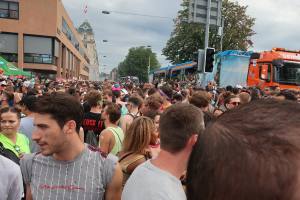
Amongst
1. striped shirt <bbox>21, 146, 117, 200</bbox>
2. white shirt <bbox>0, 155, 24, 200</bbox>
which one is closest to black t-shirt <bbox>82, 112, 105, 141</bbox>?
striped shirt <bbox>21, 146, 117, 200</bbox>

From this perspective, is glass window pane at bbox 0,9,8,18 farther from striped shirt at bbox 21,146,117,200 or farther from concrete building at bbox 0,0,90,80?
striped shirt at bbox 21,146,117,200

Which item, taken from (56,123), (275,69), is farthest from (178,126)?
(275,69)

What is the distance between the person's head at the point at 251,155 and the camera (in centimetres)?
69

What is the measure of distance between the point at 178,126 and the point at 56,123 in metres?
1.01

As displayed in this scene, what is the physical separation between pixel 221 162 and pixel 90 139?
5014mm

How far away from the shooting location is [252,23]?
142ft

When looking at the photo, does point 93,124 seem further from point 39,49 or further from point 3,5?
point 3,5

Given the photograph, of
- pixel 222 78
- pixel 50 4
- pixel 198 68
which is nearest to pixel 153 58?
pixel 50 4

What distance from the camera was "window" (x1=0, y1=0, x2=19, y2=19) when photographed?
1703 inches

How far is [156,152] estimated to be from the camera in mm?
3428

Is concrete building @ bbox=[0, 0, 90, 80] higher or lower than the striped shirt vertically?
higher

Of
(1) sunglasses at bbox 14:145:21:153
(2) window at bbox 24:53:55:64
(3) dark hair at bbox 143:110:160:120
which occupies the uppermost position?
(2) window at bbox 24:53:55:64

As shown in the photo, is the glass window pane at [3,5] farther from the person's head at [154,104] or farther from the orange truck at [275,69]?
the person's head at [154,104]

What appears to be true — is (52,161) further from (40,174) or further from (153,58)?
(153,58)
